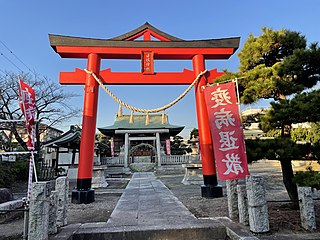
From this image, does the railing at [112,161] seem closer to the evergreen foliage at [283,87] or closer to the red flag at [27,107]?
the red flag at [27,107]

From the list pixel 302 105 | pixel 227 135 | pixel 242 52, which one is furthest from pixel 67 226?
pixel 242 52

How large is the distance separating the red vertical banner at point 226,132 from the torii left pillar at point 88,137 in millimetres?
3780

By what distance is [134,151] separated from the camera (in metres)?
28.9

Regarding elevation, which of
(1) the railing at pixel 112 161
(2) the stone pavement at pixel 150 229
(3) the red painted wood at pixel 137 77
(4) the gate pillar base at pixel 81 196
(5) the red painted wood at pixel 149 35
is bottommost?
(2) the stone pavement at pixel 150 229

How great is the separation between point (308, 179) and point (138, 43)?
6.32 m

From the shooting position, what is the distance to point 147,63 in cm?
768

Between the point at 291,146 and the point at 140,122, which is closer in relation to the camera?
the point at 291,146

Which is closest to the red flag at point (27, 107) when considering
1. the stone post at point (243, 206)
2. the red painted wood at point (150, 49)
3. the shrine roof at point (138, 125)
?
the red painted wood at point (150, 49)

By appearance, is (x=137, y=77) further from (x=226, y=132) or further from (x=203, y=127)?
(x=226, y=132)

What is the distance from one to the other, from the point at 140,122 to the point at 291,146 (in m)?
25.4

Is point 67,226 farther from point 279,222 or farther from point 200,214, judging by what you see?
point 279,222

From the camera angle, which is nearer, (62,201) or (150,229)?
(150,229)

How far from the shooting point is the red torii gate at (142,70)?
22.8 feet

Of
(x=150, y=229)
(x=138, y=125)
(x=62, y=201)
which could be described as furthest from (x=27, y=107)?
(x=138, y=125)
